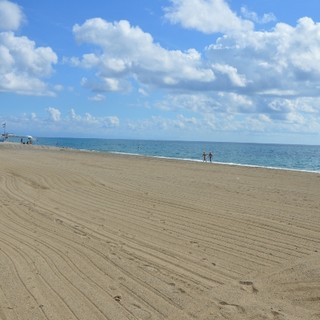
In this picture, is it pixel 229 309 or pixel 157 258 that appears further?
pixel 157 258

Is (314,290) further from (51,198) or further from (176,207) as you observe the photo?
(51,198)

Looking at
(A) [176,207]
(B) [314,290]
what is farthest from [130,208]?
(B) [314,290]

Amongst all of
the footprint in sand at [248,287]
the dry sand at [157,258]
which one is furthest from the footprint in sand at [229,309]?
the footprint in sand at [248,287]

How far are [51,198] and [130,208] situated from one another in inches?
115

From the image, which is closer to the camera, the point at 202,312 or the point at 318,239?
the point at 202,312

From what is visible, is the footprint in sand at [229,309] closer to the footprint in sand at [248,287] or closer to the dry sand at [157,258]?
the dry sand at [157,258]

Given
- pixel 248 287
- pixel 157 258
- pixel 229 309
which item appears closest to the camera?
pixel 229 309

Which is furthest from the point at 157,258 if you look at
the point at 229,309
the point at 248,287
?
the point at 229,309

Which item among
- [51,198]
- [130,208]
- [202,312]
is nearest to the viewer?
[202,312]

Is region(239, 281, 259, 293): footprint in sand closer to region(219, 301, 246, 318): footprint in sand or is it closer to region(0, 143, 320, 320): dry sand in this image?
region(0, 143, 320, 320): dry sand

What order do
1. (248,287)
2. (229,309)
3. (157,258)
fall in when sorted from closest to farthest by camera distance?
(229,309), (248,287), (157,258)

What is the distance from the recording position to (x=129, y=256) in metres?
6.86

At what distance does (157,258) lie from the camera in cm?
682

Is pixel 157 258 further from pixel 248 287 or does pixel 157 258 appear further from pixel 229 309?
pixel 229 309
